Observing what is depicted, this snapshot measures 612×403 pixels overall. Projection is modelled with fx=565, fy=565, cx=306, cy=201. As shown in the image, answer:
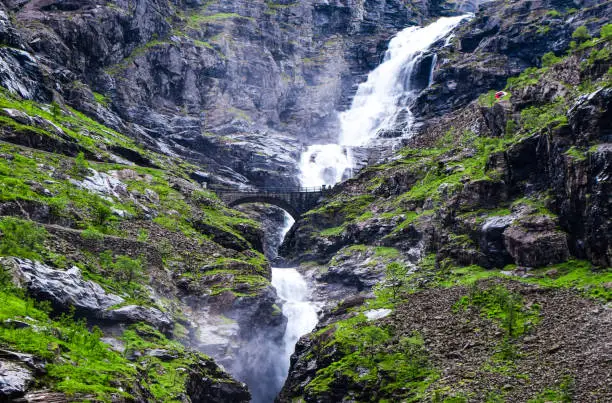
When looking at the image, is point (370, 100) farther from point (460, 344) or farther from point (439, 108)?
point (460, 344)

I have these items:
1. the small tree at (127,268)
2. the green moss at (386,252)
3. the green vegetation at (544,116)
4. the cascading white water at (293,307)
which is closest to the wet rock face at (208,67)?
the cascading white water at (293,307)

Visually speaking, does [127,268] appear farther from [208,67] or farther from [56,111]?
[208,67]

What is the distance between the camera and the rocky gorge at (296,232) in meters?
36.0

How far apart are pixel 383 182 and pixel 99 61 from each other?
70.6m

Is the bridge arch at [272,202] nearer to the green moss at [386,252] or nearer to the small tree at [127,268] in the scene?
the green moss at [386,252]

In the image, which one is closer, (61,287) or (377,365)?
(61,287)

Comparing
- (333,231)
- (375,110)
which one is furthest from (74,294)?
(375,110)

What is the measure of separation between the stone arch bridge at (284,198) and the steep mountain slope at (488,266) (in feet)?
47.3

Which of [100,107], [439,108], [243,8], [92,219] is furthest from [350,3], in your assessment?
[92,219]

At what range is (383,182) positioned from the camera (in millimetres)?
91000

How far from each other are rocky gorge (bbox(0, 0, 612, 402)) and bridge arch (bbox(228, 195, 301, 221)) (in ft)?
19.5

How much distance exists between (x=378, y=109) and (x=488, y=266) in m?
98.0

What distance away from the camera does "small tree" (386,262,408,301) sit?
183 ft

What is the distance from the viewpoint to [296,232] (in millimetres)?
94938
